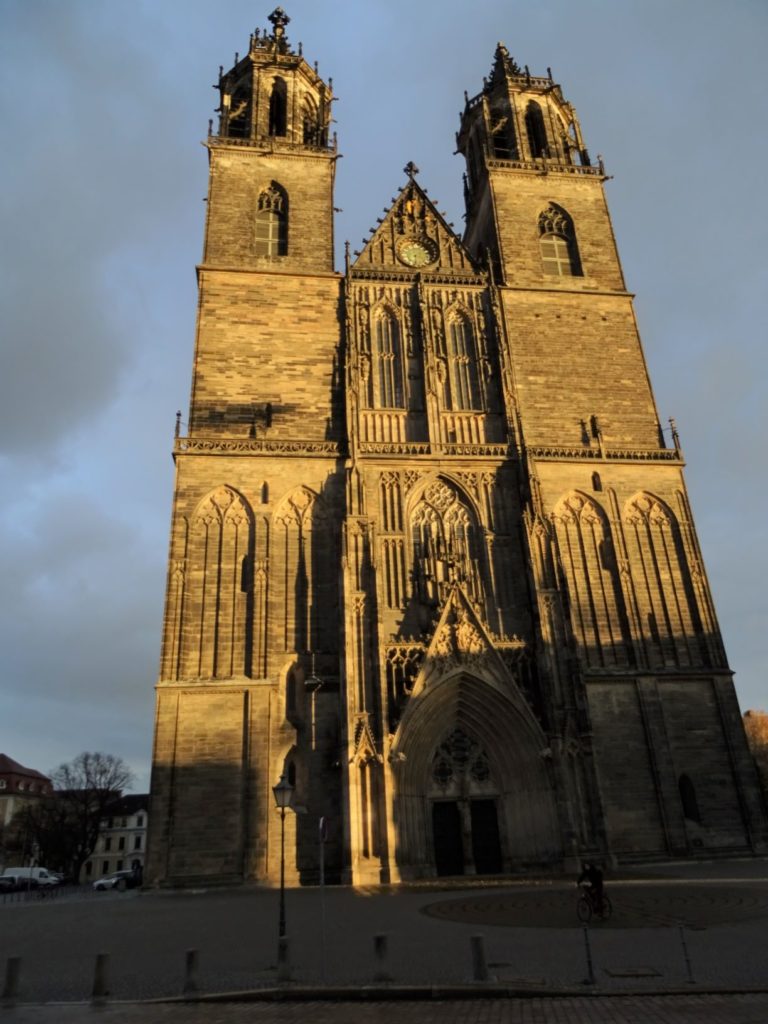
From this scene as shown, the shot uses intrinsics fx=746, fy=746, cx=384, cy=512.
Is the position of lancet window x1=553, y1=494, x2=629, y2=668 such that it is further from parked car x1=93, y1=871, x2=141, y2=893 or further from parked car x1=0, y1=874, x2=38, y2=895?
parked car x1=0, y1=874, x2=38, y2=895

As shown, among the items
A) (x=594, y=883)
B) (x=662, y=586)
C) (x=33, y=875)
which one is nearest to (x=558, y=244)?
(x=662, y=586)

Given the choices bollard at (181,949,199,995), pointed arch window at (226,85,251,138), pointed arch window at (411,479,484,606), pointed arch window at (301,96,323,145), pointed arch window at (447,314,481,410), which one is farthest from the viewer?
pointed arch window at (301,96,323,145)

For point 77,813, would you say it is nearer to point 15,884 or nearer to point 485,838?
point 15,884

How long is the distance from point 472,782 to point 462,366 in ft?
47.7

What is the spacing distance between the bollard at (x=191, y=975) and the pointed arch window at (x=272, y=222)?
26.6 meters

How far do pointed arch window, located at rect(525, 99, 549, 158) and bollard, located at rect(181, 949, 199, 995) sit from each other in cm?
3547

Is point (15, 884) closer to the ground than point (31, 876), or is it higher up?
closer to the ground

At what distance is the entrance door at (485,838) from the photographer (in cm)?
2064

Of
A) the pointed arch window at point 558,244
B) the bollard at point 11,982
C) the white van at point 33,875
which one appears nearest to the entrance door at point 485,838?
the bollard at point 11,982

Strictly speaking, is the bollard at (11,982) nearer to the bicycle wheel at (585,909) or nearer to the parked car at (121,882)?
the bicycle wheel at (585,909)

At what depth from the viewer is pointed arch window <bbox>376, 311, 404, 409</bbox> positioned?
26625mm

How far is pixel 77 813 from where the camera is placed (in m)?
54.9

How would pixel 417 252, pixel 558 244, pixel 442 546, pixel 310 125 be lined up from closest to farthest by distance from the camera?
pixel 442 546, pixel 417 252, pixel 558 244, pixel 310 125

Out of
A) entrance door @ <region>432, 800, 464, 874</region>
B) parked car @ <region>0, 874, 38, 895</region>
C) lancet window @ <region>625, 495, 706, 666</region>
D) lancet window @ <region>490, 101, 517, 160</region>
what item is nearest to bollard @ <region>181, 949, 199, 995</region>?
entrance door @ <region>432, 800, 464, 874</region>
